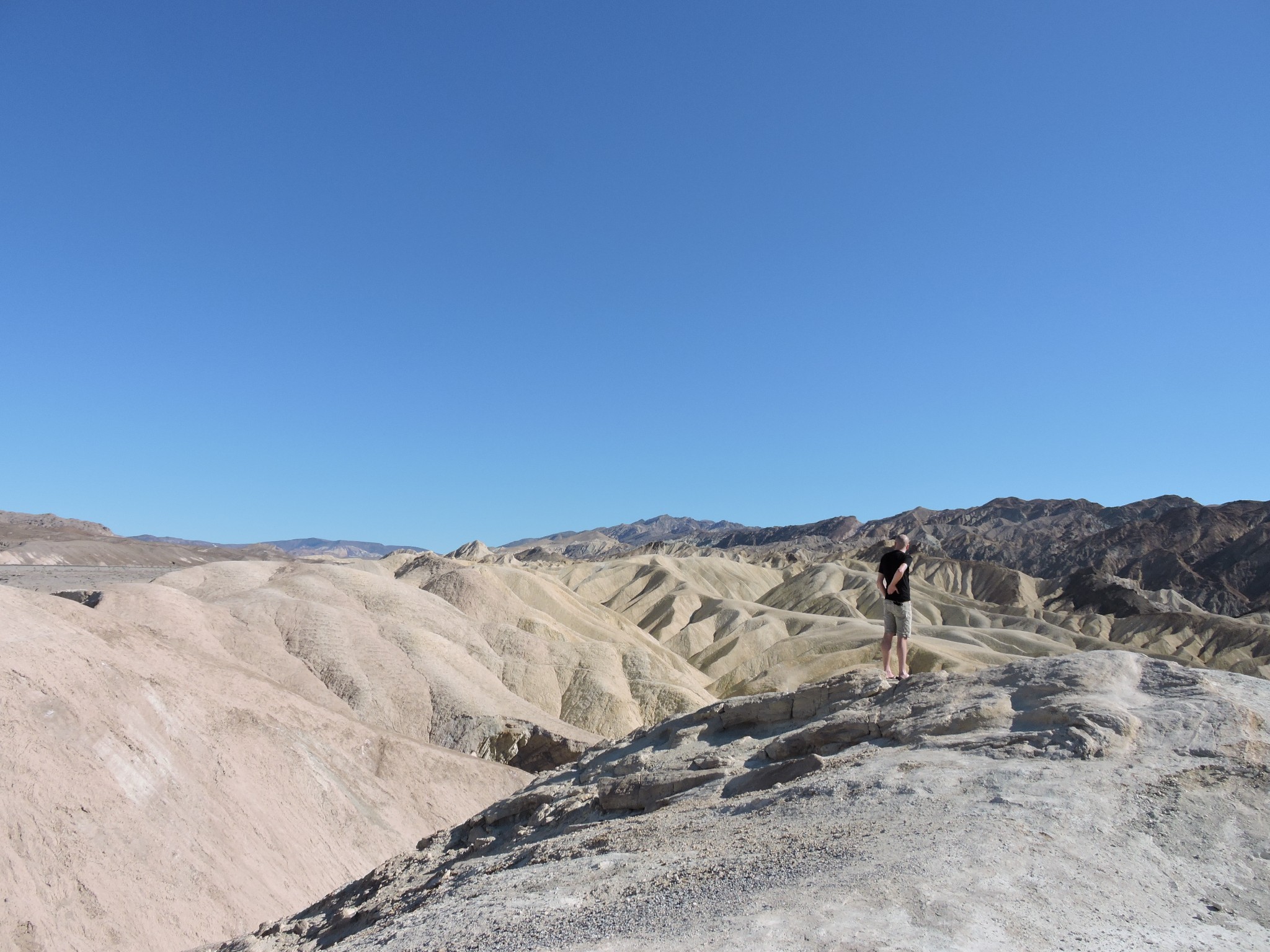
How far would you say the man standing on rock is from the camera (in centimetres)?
1212

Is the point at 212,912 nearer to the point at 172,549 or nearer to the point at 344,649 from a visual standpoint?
the point at 344,649

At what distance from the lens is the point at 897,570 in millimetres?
12102

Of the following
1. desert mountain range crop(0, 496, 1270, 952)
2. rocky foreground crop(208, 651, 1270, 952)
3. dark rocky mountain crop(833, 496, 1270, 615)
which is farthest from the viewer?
dark rocky mountain crop(833, 496, 1270, 615)

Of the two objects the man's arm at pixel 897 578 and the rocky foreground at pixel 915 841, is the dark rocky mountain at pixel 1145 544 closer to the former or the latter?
the man's arm at pixel 897 578

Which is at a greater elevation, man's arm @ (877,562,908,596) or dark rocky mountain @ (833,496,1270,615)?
dark rocky mountain @ (833,496,1270,615)

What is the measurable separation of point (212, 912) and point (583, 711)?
2335 centimetres

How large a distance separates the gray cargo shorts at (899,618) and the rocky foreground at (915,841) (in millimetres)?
804

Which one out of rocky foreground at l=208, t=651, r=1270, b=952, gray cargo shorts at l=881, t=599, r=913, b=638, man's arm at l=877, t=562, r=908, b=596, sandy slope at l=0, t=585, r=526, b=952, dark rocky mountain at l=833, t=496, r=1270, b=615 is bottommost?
sandy slope at l=0, t=585, r=526, b=952

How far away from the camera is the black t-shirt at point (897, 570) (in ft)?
39.8

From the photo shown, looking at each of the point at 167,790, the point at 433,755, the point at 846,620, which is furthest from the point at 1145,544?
the point at 167,790

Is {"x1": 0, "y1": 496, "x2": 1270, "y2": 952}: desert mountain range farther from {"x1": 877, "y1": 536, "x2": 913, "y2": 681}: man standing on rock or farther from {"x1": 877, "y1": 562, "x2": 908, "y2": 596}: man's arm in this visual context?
{"x1": 877, "y1": 562, "x2": 908, "y2": 596}: man's arm

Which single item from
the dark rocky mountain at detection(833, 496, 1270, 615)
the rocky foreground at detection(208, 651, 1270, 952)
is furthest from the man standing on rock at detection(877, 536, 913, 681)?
the dark rocky mountain at detection(833, 496, 1270, 615)

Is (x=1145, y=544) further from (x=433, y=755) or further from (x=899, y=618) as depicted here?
(x=899, y=618)

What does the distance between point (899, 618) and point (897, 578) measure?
759 mm
